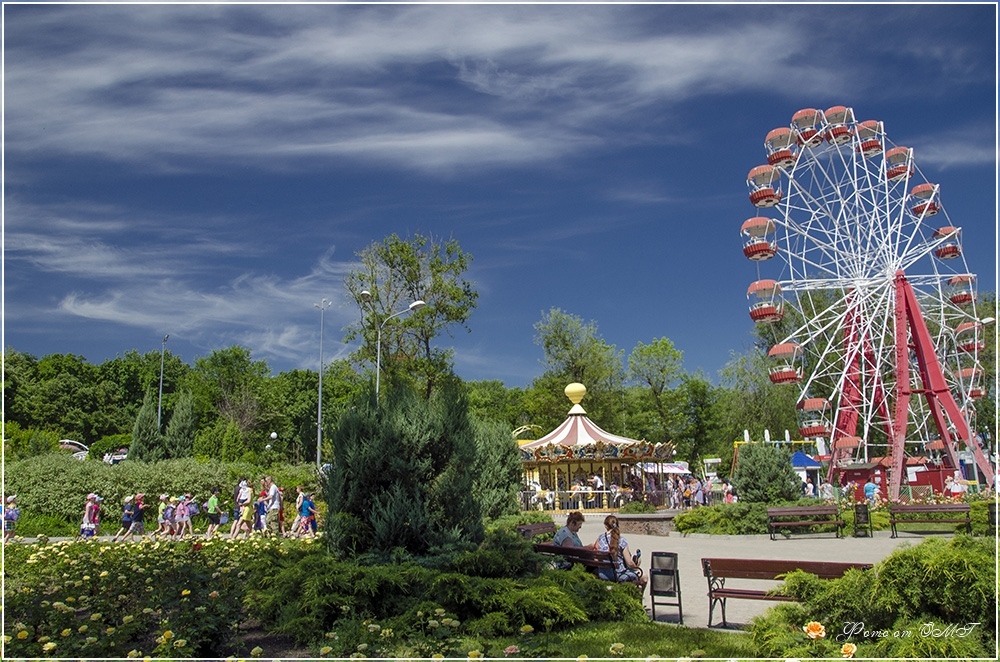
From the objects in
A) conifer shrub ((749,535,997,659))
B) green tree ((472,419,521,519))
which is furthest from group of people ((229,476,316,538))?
conifer shrub ((749,535,997,659))

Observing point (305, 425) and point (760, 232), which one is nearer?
point (760, 232)

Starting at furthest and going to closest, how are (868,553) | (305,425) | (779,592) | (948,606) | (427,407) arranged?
(305,425)
(868,553)
(427,407)
(779,592)
(948,606)

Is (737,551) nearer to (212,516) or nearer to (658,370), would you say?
(212,516)

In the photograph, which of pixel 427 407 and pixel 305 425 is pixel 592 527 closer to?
pixel 427 407

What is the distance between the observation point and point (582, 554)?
32.2 feet

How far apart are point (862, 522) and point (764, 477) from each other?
337 centimetres

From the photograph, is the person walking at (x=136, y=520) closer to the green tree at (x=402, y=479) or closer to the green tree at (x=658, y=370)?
the green tree at (x=402, y=479)

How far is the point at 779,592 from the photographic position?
7.00 metres

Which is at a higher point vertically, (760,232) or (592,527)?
(760,232)

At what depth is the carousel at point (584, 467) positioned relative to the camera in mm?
31938

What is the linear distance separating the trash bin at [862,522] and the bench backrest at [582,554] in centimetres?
1125

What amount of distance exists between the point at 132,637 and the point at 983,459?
33.1 metres

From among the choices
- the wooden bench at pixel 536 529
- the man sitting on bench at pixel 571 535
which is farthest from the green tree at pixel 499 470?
the man sitting on bench at pixel 571 535

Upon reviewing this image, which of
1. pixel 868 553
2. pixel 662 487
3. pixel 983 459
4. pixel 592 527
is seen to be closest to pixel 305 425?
pixel 662 487
